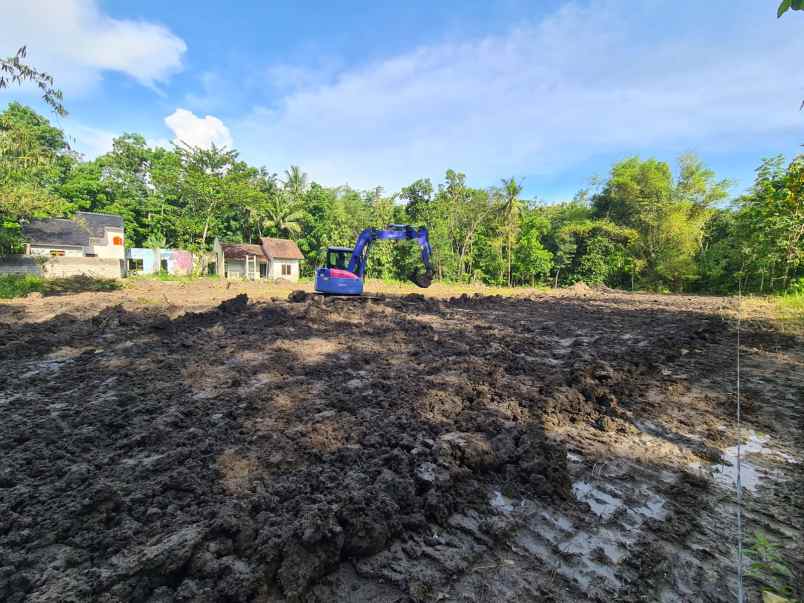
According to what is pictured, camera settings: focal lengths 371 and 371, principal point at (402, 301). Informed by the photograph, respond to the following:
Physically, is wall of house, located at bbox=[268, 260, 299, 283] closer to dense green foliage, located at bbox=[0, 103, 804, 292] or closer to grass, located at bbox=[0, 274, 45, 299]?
dense green foliage, located at bbox=[0, 103, 804, 292]

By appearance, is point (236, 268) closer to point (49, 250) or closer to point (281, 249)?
point (281, 249)

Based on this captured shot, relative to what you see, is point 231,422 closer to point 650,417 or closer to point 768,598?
point 768,598

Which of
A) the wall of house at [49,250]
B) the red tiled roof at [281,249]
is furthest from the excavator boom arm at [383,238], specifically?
the wall of house at [49,250]

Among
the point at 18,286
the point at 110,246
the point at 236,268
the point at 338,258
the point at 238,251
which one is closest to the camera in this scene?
the point at 338,258

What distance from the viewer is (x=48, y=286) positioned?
15227 millimetres

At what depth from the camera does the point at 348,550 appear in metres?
2.05

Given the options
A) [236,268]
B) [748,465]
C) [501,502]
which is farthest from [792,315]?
[236,268]

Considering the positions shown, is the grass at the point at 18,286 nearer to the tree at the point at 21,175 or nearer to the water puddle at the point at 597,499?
the tree at the point at 21,175

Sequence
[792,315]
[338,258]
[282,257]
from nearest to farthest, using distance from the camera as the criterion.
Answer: [792,315]
[338,258]
[282,257]

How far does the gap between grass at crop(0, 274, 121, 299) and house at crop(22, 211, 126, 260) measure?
705cm

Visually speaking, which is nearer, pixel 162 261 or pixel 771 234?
pixel 771 234

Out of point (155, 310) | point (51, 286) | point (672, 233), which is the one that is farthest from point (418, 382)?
point (672, 233)

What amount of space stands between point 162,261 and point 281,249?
885cm

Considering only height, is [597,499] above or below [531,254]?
below
